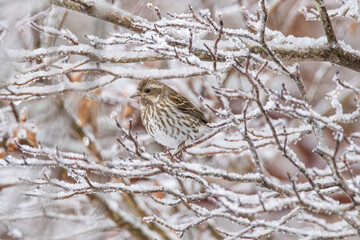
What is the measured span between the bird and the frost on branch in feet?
0.75

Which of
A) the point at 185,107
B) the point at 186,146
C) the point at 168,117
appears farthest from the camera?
the point at 185,107

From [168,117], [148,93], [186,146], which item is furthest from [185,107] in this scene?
[186,146]

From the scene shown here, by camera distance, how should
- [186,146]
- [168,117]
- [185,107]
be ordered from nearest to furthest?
[186,146] → [168,117] → [185,107]

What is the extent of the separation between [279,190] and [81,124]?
13.8 ft

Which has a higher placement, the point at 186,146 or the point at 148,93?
the point at 148,93

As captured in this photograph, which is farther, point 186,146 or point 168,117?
point 168,117

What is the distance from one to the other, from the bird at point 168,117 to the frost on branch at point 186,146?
23 centimetres

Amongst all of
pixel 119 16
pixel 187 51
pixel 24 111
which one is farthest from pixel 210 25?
pixel 24 111

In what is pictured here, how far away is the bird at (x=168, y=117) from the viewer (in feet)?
19.6

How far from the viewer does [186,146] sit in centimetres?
535

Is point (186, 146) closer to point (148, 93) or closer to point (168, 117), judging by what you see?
point (168, 117)

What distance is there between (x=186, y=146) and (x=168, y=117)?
0.80 meters

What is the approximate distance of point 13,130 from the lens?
5.82 m

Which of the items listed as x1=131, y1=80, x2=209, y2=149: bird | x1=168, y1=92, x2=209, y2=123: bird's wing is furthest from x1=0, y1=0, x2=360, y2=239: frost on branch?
x1=168, y1=92, x2=209, y2=123: bird's wing
